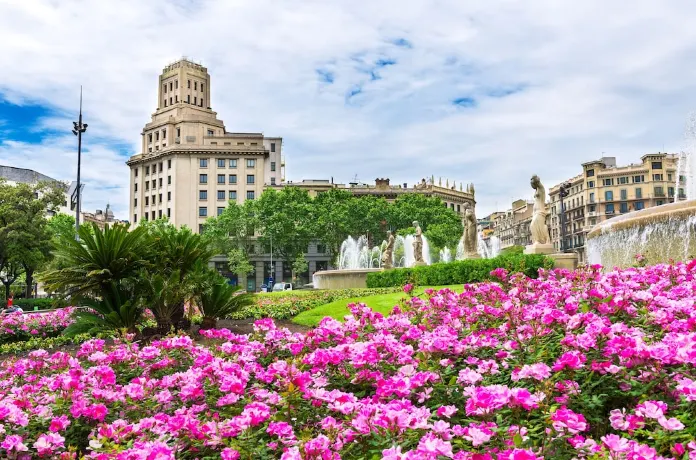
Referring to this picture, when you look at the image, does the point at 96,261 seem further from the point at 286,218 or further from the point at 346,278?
the point at 286,218

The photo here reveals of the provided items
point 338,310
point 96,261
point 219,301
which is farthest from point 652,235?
point 96,261

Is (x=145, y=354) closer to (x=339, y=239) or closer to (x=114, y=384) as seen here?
(x=114, y=384)

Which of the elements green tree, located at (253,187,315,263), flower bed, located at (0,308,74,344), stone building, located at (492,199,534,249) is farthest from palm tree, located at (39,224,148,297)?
stone building, located at (492,199,534,249)

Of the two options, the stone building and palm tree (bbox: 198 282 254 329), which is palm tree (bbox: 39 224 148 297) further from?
the stone building

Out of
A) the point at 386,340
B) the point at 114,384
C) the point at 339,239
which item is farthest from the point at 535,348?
the point at 339,239

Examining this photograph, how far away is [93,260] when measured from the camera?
1043 centimetres

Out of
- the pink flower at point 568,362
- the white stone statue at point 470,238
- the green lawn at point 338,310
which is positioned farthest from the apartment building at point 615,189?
the pink flower at point 568,362

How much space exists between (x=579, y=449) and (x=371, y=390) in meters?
1.72

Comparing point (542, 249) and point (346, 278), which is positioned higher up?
point (542, 249)

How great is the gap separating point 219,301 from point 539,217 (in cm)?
1211

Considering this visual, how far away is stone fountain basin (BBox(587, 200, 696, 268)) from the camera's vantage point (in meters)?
13.8

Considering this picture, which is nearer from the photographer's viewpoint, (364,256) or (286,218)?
(364,256)

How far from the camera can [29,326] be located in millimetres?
13844

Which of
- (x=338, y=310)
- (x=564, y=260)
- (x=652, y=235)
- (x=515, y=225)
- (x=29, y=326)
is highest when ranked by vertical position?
(x=515, y=225)
